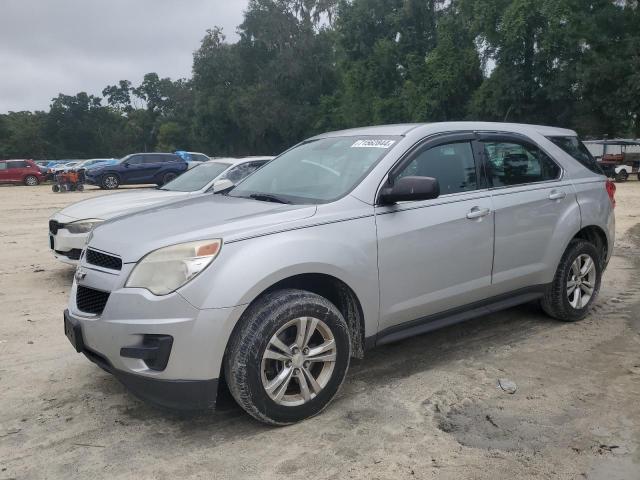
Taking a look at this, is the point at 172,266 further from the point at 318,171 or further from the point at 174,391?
the point at 318,171

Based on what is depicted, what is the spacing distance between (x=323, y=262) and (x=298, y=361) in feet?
1.90

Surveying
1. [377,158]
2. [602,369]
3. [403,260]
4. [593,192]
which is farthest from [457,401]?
[593,192]

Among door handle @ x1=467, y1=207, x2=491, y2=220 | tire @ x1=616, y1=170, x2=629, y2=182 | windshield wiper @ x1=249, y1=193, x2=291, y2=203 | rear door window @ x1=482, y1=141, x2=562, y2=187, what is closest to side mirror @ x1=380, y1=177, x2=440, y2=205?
door handle @ x1=467, y1=207, x2=491, y2=220

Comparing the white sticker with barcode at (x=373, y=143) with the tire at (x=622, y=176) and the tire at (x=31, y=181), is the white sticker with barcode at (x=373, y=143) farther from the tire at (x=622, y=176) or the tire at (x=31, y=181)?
the tire at (x=31, y=181)

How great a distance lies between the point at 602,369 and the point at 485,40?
119ft

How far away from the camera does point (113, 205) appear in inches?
284

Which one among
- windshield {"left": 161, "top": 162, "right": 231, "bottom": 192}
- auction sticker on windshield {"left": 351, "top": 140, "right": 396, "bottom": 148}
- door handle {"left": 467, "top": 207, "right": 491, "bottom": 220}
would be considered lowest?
door handle {"left": 467, "top": 207, "right": 491, "bottom": 220}

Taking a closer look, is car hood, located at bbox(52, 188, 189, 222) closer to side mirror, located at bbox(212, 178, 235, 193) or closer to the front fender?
side mirror, located at bbox(212, 178, 235, 193)

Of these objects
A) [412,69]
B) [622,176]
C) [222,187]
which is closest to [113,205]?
[222,187]

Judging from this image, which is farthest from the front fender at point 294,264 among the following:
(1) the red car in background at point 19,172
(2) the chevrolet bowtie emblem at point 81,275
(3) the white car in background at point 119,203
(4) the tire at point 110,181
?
(1) the red car in background at point 19,172

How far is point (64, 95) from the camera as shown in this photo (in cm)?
9425

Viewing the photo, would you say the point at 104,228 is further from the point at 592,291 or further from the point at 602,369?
the point at 592,291

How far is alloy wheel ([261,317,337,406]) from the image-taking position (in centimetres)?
322

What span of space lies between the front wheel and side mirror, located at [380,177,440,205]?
2467 centimetres
